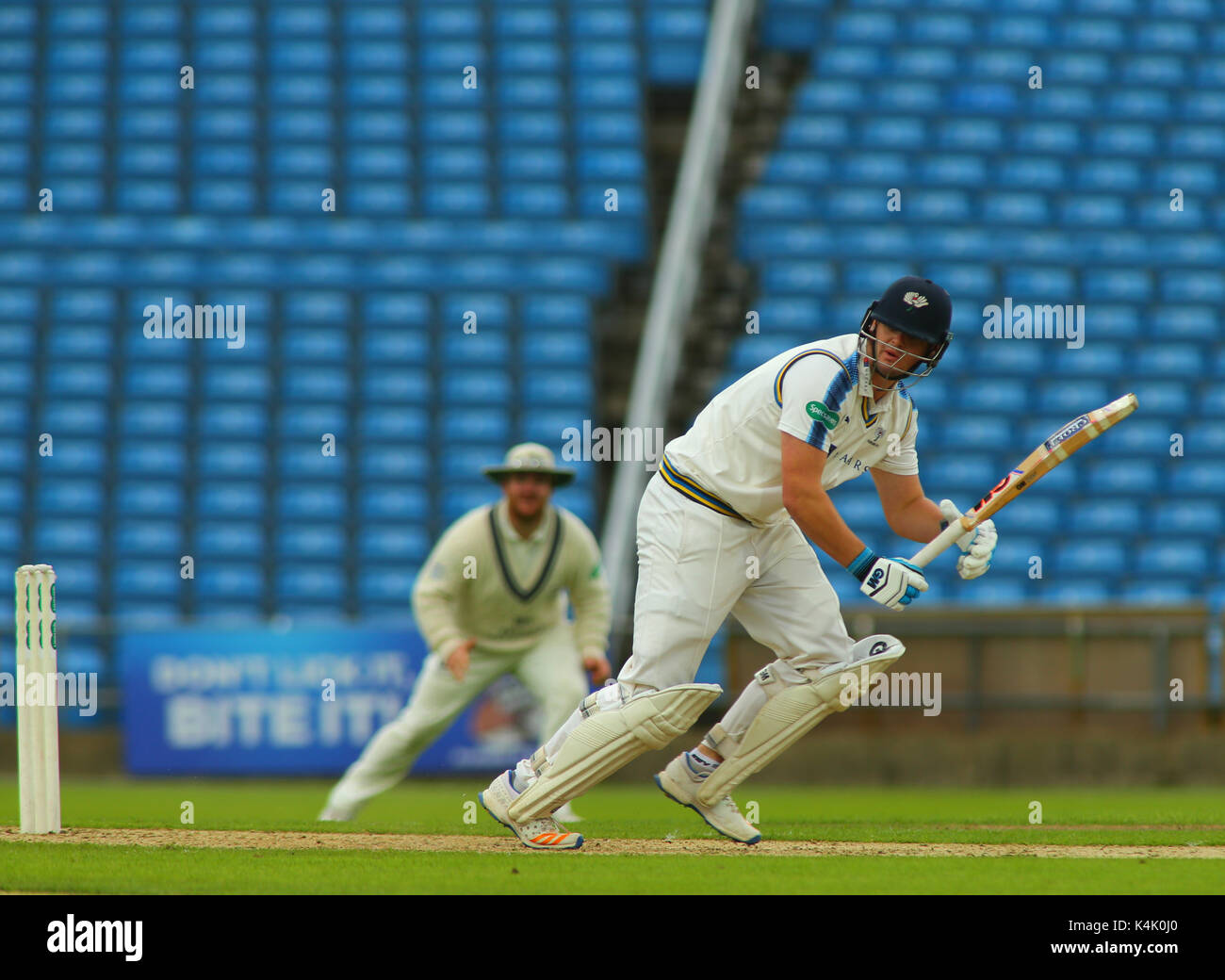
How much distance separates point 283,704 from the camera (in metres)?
13.0

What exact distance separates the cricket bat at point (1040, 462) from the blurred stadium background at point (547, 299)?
21.1ft

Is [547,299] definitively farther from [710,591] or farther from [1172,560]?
[710,591]

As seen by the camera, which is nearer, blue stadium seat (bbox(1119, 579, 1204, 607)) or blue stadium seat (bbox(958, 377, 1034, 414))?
blue stadium seat (bbox(1119, 579, 1204, 607))

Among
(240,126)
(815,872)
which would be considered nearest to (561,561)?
(815,872)

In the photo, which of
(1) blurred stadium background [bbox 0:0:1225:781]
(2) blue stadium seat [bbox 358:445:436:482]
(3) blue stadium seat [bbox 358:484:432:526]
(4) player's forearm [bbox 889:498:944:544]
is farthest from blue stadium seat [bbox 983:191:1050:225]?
(4) player's forearm [bbox 889:498:944:544]

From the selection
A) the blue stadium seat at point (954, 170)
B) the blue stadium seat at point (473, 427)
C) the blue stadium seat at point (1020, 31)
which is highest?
the blue stadium seat at point (1020, 31)

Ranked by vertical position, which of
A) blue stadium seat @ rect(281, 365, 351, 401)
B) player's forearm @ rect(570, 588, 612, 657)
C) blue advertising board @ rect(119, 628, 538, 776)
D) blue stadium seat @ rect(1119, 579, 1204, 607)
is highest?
blue stadium seat @ rect(281, 365, 351, 401)

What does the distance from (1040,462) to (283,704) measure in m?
7.95

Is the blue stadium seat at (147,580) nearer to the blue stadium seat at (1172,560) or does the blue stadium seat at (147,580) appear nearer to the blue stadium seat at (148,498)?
the blue stadium seat at (148,498)

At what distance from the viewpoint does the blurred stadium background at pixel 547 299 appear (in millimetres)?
12977

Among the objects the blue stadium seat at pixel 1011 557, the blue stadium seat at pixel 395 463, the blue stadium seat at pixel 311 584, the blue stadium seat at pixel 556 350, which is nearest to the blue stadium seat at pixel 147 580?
→ the blue stadium seat at pixel 311 584

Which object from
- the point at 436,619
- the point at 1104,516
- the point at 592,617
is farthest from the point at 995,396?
the point at 436,619

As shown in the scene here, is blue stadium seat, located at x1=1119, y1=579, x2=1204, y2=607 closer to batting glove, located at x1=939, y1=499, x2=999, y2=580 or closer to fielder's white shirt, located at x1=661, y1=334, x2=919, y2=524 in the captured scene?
batting glove, located at x1=939, y1=499, x2=999, y2=580

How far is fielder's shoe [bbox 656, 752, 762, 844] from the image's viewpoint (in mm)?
6527
